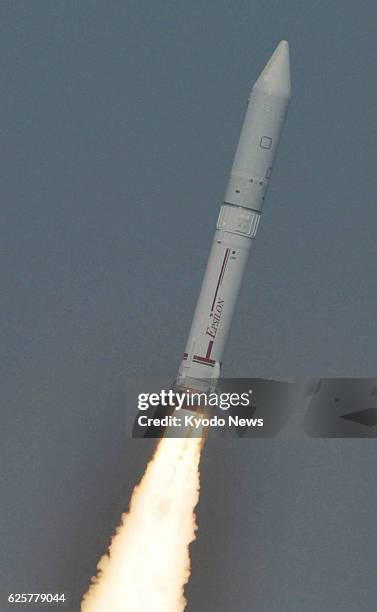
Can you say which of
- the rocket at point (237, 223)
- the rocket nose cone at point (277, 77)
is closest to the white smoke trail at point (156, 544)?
the rocket at point (237, 223)

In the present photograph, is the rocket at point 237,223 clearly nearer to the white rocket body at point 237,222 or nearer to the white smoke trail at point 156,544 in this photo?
the white rocket body at point 237,222

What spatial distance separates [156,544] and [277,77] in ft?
30.8

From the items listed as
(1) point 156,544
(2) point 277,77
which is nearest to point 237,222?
(2) point 277,77

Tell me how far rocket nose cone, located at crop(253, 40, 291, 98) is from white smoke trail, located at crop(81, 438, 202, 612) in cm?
693

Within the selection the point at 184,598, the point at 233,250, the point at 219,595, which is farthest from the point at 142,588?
the point at 233,250

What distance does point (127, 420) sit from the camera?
123ft

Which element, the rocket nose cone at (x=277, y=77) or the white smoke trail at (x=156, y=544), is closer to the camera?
the rocket nose cone at (x=277, y=77)

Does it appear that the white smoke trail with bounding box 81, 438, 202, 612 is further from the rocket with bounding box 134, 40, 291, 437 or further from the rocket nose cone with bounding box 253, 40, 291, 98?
the rocket nose cone with bounding box 253, 40, 291, 98

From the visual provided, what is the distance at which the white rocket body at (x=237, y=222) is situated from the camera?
114ft

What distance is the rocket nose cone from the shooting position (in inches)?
1371

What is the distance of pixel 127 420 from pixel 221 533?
332 centimetres

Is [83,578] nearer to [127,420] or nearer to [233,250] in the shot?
[127,420]

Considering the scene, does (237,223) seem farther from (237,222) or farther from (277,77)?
(277,77)

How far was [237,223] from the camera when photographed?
115ft
